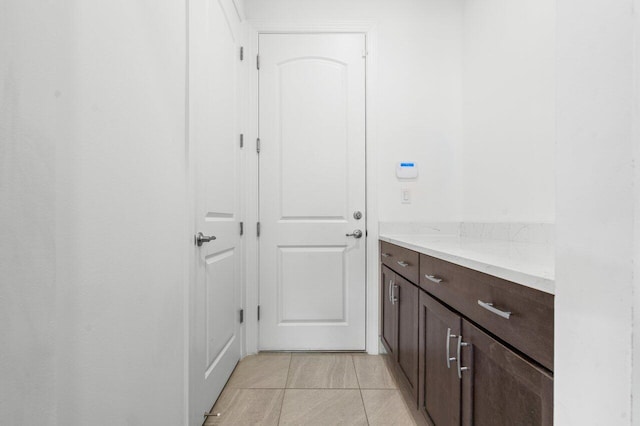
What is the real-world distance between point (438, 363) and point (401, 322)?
588 mm

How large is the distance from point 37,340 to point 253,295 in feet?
6.31

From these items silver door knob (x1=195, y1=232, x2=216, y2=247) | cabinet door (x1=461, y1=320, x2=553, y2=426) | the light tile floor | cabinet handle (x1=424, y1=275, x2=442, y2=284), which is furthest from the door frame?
cabinet door (x1=461, y1=320, x2=553, y2=426)

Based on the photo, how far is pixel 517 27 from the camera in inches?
76.9

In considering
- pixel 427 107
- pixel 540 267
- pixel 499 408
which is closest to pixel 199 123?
pixel 540 267

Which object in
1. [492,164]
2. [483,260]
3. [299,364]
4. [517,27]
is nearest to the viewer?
[483,260]

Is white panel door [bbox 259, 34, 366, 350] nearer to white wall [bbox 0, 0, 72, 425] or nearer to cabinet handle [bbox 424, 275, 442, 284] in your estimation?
cabinet handle [bbox 424, 275, 442, 284]

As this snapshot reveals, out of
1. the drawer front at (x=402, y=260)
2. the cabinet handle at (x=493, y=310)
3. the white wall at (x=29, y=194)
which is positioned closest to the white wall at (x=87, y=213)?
the white wall at (x=29, y=194)

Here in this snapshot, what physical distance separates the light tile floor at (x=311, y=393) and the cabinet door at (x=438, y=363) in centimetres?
36

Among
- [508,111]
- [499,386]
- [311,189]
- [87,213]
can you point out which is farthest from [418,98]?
[87,213]

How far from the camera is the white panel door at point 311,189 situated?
255cm

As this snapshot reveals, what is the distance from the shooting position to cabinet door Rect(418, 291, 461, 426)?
119 centimetres

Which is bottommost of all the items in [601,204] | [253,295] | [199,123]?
[253,295]

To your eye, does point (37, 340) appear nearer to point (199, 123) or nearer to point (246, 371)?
point (199, 123)

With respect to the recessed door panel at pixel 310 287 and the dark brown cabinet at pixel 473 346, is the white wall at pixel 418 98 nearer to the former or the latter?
the recessed door panel at pixel 310 287
